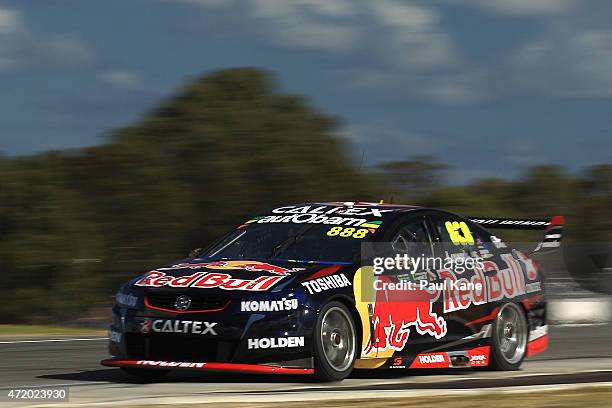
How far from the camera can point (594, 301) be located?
795 inches

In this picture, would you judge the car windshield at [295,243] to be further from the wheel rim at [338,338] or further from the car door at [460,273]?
the car door at [460,273]

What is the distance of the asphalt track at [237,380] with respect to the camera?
8547 mm

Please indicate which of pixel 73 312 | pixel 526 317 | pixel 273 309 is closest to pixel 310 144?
pixel 73 312

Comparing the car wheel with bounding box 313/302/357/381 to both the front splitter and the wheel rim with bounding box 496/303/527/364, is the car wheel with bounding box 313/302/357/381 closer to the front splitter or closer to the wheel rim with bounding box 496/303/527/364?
the front splitter

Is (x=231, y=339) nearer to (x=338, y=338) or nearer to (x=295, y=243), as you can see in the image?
(x=338, y=338)

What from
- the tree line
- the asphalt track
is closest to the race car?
the asphalt track

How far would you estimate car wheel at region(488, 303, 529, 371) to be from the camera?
11.5m

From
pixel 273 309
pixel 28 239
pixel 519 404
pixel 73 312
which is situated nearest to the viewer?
pixel 519 404

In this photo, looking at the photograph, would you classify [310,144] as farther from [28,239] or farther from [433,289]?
[433,289]

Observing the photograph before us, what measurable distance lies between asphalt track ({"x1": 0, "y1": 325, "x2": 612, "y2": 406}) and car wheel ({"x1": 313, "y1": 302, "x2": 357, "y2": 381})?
11 cm

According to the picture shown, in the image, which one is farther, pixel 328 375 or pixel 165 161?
pixel 165 161

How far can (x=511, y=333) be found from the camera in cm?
1176

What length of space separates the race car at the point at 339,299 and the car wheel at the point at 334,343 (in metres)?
0.01

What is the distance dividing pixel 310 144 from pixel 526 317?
93.4 ft
